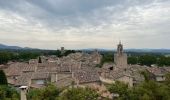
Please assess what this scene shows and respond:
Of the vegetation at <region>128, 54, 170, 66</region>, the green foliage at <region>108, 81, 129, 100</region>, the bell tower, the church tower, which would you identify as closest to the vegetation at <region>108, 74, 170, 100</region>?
the green foliage at <region>108, 81, 129, 100</region>

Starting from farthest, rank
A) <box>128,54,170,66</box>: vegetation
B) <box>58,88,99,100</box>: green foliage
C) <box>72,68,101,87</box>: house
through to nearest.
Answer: <box>128,54,170,66</box>: vegetation < <box>72,68,101,87</box>: house < <box>58,88,99,100</box>: green foliage

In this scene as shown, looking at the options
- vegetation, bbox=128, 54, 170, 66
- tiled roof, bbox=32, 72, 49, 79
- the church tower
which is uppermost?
the church tower

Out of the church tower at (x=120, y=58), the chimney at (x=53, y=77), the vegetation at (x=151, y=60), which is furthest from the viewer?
the vegetation at (x=151, y=60)

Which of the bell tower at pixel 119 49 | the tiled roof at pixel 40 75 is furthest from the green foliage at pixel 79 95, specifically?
the bell tower at pixel 119 49

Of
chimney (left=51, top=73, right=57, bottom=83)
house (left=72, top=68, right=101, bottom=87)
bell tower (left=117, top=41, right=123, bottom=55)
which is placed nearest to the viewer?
house (left=72, top=68, right=101, bottom=87)

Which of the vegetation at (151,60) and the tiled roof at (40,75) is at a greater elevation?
the tiled roof at (40,75)

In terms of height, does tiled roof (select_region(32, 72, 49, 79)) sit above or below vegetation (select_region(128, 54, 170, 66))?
above

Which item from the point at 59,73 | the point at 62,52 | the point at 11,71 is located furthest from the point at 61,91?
the point at 62,52

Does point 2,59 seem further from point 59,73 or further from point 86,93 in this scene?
point 86,93

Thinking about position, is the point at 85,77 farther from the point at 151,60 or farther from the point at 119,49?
the point at 151,60

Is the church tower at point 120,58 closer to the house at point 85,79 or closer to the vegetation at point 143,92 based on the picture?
the house at point 85,79

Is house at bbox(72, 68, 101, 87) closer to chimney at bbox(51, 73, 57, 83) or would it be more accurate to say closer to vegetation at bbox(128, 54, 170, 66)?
chimney at bbox(51, 73, 57, 83)
